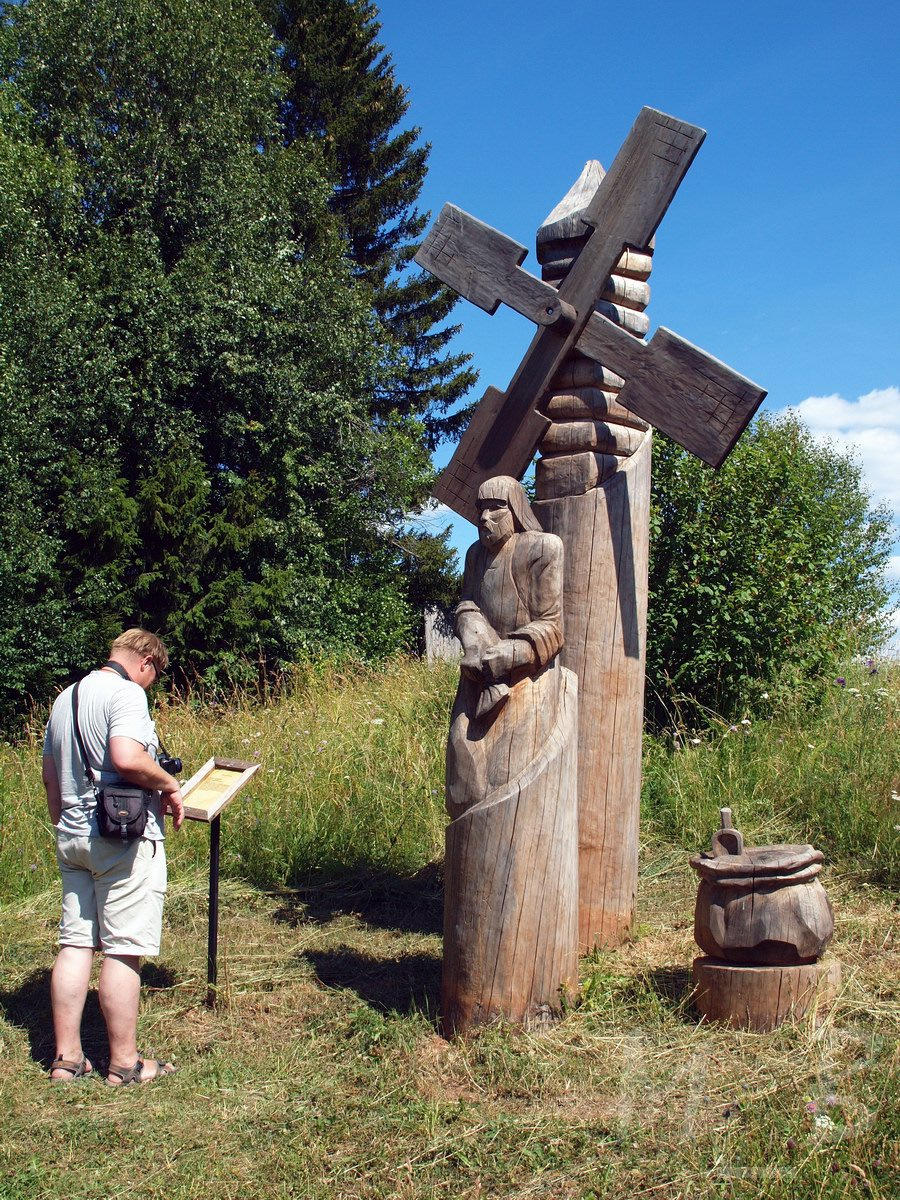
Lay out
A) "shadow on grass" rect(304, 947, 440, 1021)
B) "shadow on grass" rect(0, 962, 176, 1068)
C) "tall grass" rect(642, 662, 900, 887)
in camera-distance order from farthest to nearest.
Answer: "tall grass" rect(642, 662, 900, 887)
"shadow on grass" rect(304, 947, 440, 1021)
"shadow on grass" rect(0, 962, 176, 1068)

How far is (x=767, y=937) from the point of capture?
381 centimetres

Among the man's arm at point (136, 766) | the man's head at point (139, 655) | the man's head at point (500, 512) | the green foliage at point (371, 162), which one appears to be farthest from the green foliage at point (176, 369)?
the man's head at point (500, 512)

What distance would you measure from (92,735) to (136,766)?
26 cm

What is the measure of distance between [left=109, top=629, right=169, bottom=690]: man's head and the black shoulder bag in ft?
1.46

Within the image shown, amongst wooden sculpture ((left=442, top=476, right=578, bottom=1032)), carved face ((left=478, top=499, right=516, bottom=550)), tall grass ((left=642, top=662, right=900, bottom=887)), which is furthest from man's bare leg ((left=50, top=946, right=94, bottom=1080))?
tall grass ((left=642, top=662, right=900, bottom=887))

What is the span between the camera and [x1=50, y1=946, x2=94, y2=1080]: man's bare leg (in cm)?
404

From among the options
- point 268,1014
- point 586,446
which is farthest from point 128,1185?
point 586,446

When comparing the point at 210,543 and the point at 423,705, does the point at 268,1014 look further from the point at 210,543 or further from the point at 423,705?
the point at 210,543

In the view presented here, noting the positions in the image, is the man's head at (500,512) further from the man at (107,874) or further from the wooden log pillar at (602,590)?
the man at (107,874)

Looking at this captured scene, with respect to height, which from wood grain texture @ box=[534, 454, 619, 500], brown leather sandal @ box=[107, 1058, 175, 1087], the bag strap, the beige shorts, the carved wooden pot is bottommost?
brown leather sandal @ box=[107, 1058, 175, 1087]

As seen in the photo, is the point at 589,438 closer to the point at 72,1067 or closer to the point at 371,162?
the point at 72,1067

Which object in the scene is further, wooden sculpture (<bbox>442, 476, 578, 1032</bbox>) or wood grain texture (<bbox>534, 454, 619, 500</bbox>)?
wood grain texture (<bbox>534, 454, 619, 500</bbox>)

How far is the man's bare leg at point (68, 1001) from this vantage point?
4.04 meters

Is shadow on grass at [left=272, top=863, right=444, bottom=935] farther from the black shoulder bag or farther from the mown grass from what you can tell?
the black shoulder bag
